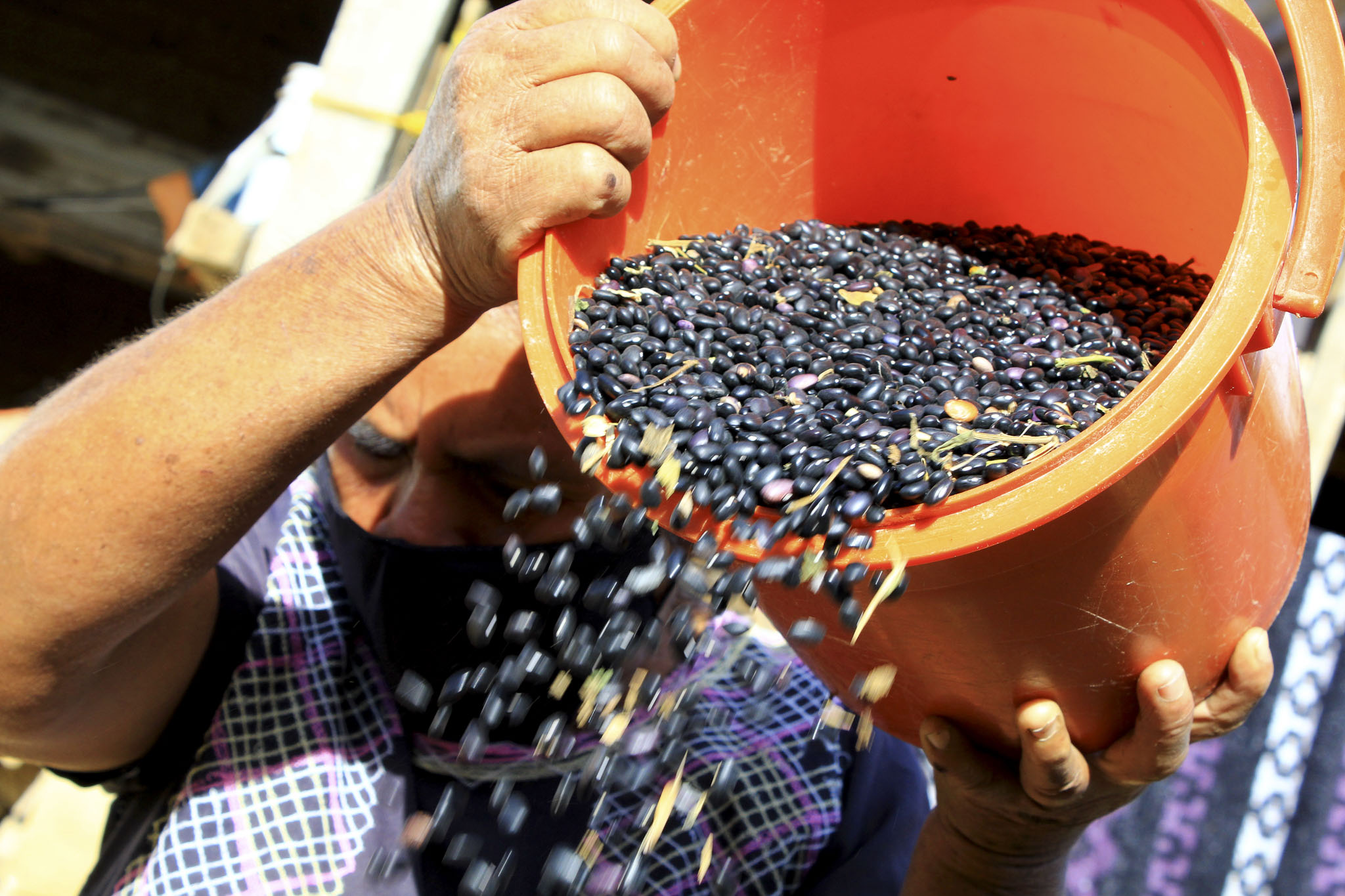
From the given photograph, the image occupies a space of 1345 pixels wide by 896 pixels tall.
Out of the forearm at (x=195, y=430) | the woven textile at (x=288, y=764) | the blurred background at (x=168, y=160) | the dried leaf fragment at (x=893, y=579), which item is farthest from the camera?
the blurred background at (x=168, y=160)

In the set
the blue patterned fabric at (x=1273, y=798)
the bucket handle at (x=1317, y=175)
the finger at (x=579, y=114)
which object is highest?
the bucket handle at (x=1317, y=175)

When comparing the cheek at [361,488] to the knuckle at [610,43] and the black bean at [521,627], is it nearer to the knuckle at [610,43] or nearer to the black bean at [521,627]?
the black bean at [521,627]

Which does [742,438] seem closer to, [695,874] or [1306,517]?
[1306,517]

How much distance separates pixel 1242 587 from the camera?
1145 millimetres

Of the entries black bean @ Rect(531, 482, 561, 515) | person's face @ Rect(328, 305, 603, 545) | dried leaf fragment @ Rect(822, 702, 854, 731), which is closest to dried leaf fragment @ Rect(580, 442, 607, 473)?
black bean @ Rect(531, 482, 561, 515)

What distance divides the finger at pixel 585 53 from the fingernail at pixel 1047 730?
0.92 m

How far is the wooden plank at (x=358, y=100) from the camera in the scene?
2746mm

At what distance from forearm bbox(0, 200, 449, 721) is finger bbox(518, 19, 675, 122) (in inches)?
11.5

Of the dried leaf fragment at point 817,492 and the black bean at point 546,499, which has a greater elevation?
the dried leaf fragment at point 817,492

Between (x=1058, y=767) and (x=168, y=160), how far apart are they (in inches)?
205

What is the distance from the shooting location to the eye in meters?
1.84

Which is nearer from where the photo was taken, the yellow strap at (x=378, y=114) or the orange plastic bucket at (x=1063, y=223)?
the orange plastic bucket at (x=1063, y=223)

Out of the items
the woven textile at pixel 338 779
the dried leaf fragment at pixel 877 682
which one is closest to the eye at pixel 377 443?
the woven textile at pixel 338 779

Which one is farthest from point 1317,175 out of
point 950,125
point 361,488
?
point 361,488
